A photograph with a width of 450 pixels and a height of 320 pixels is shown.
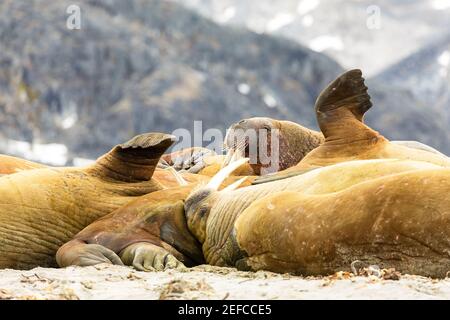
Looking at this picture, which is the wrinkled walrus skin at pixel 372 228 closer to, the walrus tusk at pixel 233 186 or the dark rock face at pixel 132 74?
the walrus tusk at pixel 233 186

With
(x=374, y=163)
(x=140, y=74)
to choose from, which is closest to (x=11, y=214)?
(x=374, y=163)

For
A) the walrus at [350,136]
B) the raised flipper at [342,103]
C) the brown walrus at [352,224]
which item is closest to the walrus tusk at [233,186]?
the walrus at [350,136]

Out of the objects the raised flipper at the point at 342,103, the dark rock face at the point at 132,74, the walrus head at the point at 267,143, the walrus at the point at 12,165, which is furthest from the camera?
the dark rock face at the point at 132,74

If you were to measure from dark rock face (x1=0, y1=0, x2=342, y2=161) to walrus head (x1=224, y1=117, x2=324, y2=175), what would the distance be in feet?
263

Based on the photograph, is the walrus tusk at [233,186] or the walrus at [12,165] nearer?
the walrus tusk at [233,186]

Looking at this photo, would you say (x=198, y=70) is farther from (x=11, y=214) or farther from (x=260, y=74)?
(x=11, y=214)

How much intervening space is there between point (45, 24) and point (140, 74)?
52.3 feet

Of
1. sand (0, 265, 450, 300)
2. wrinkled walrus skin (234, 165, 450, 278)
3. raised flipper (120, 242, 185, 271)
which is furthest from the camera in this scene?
raised flipper (120, 242, 185, 271)

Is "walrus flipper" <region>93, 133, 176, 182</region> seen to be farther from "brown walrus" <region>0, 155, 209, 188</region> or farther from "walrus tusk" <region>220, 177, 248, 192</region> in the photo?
"walrus tusk" <region>220, 177, 248, 192</region>

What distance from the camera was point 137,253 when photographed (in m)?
5.24

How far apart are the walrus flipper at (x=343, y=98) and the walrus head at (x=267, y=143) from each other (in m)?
0.89

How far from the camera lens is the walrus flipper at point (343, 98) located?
6.89 metres

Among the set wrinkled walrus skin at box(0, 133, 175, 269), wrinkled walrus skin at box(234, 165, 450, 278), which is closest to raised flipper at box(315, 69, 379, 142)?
wrinkled walrus skin at box(0, 133, 175, 269)

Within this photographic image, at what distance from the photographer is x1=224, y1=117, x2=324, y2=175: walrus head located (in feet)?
24.9
